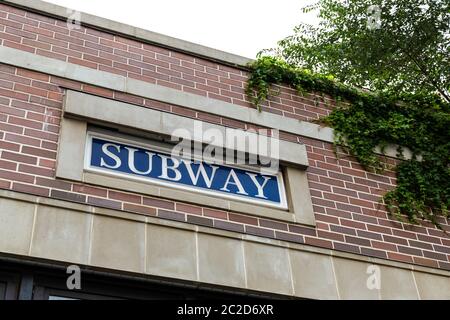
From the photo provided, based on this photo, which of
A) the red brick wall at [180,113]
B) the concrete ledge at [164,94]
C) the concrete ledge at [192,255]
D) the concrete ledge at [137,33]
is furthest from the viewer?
the concrete ledge at [137,33]

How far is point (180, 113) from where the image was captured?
5695 mm

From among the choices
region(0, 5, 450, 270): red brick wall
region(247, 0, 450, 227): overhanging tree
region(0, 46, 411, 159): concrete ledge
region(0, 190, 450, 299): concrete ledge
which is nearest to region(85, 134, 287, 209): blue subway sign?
region(0, 5, 450, 270): red brick wall

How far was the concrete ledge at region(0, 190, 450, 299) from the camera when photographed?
421cm

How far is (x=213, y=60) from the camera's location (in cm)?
643

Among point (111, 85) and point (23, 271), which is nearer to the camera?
point (23, 271)

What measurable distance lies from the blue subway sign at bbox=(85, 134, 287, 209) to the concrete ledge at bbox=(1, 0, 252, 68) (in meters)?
1.45

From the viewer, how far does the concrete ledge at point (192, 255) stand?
166 inches

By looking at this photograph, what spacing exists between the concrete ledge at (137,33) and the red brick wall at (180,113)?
0.22 feet

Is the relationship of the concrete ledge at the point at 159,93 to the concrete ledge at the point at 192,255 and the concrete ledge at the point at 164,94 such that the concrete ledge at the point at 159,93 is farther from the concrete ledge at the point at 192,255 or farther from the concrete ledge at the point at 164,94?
the concrete ledge at the point at 192,255

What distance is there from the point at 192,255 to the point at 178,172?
0.91 meters

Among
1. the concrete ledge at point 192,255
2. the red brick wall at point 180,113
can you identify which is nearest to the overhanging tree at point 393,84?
the red brick wall at point 180,113

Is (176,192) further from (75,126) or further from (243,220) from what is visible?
(75,126)
